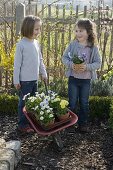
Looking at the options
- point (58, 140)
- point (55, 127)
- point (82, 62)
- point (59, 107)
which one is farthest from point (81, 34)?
point (58, 140)

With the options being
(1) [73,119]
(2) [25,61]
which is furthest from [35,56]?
(1) [73,119]

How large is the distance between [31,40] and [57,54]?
7.77 feet

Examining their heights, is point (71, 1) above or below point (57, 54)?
above

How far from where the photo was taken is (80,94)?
492 cm

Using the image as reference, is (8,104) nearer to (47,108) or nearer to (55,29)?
(47,108)

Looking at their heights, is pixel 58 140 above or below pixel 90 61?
below

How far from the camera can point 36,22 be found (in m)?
4.54

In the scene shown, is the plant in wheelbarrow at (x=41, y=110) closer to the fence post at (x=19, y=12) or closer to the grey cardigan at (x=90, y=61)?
the grey cardigan at (x=90, y=61)

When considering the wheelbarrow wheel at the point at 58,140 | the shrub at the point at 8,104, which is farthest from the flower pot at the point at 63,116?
the shrub at the point at 8,104

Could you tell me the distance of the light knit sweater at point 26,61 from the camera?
15.0ft

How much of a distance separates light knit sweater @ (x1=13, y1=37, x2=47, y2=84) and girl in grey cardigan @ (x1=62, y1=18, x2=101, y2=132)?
38 cm

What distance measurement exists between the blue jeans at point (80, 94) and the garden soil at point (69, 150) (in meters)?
0.26

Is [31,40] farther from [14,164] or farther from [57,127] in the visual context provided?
[14,164]

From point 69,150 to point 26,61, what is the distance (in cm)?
122
